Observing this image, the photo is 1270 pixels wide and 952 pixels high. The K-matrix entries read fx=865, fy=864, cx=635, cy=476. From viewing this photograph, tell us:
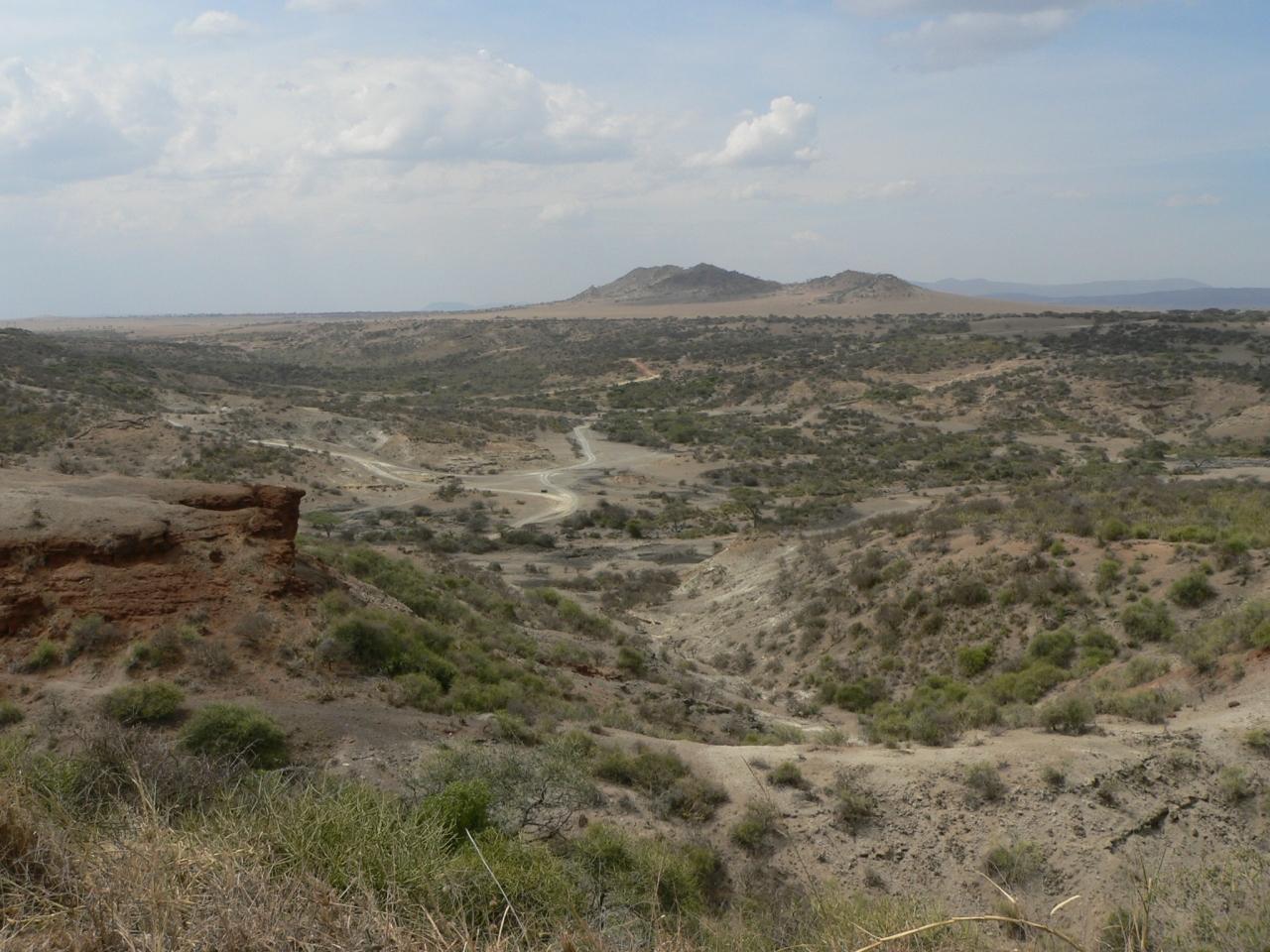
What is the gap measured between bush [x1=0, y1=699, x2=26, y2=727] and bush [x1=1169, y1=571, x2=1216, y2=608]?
17563 millimetres

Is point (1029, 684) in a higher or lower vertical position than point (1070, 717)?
lower

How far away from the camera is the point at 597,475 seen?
164 ft

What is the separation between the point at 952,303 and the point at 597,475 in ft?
487

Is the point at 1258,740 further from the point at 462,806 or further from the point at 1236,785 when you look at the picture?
the point at 462,806

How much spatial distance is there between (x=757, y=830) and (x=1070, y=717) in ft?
15.0

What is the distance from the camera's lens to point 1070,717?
10.8 m

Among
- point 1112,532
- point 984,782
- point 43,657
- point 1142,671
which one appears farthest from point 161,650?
point 1112,532

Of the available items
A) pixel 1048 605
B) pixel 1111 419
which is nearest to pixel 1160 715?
pixel 1048 605

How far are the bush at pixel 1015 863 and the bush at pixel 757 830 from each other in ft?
6.85

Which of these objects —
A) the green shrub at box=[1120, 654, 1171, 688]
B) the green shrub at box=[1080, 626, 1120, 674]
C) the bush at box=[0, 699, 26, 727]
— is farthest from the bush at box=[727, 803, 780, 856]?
the green shrub at box=[1080, 626, 1120, 674]

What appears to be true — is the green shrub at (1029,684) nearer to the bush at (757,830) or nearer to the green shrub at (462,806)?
the bush at (757,830)

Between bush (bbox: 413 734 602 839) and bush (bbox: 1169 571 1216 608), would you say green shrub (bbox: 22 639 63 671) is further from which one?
bush (bbox: 1169 571 1216 608)

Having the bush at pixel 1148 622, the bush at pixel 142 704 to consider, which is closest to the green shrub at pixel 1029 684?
the bush at pixel 1148 622

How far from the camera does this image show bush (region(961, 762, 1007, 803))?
9.28 m
